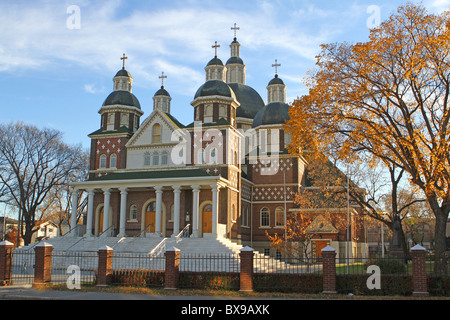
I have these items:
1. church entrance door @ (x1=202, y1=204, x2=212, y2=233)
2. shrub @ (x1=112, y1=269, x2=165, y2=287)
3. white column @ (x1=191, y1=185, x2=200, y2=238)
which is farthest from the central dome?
shrub @ (x1=112, y1=269, x2=165, y2=287)

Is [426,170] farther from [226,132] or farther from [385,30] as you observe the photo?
[226,132]

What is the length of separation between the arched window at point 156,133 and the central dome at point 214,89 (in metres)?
4.07

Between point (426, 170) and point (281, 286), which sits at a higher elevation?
point (426, 170)

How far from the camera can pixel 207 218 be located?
36.3 meters

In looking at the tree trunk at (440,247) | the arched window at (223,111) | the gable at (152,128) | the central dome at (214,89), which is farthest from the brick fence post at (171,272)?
the central dome at (214,89)

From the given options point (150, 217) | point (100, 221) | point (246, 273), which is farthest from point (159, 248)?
point (246, 273)

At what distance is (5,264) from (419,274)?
1659cm

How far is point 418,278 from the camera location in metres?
17.2

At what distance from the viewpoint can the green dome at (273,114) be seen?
43469mm

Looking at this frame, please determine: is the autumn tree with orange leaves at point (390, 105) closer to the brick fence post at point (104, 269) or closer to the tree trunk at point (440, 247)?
the tree trunk at point (440, 247)

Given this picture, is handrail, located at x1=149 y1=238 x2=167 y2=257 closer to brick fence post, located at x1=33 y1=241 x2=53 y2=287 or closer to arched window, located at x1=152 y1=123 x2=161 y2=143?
brick fence post, located at x1=33 y1=241 x2=53 y2=287
